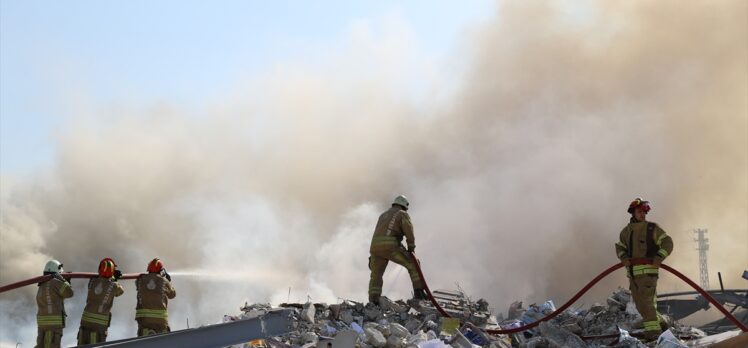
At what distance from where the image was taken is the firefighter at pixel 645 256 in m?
11.1

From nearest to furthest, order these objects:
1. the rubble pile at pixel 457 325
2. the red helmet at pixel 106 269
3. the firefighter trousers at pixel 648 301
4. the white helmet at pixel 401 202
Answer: the rubble pile at pixel 457 325 → the firefighter trousers at pixel 648 301 → the red helmet at pixel 106 269 → the white helmet at pixel 401 202

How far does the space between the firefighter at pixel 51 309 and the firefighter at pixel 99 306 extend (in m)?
0.29

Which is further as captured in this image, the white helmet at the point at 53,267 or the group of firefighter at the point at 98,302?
the white helmet at the point at 53,267

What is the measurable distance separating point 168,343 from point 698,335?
7.09 meters

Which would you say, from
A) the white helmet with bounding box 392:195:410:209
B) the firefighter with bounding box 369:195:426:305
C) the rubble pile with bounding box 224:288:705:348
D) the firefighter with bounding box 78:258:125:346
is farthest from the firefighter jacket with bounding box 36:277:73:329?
the white helmet with bounding box 392:195:410:209

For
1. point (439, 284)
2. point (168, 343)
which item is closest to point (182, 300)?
point (439, 284)

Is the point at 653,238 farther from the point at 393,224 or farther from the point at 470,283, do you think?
the point at 470,283

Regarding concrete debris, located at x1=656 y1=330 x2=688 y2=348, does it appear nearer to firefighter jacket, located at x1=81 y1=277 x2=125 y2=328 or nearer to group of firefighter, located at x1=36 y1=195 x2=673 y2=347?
group of firefighter, located at x1=36 y1=195 x2=673 y2=347

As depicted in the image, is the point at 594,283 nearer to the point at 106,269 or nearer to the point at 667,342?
the point at 667,342

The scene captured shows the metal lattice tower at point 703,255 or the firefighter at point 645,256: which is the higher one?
the metal lattice tower at point 703,255

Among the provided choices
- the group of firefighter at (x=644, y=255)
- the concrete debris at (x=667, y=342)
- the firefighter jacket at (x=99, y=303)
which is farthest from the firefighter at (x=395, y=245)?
the concrete debris at (x=667, y=342)

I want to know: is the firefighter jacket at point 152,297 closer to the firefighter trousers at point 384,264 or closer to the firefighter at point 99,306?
the firefighter at point 99,306

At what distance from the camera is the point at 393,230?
13.7 m

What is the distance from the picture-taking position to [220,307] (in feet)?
104
